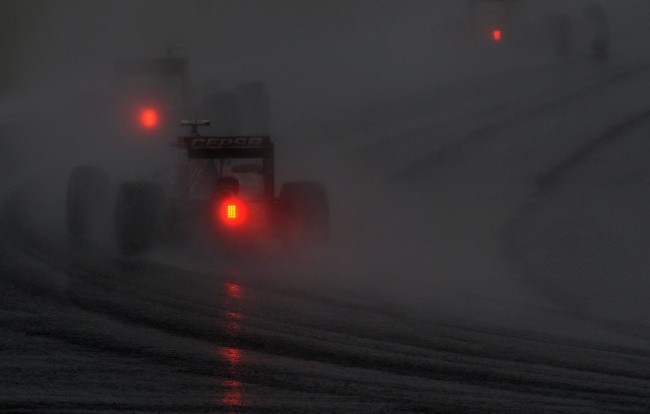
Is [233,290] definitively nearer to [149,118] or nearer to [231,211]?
[231,211]

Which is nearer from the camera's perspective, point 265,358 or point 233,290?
point 265,358

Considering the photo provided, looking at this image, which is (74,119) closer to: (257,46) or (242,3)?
(257,46)

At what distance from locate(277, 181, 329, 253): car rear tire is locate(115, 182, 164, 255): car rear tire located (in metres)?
1.32

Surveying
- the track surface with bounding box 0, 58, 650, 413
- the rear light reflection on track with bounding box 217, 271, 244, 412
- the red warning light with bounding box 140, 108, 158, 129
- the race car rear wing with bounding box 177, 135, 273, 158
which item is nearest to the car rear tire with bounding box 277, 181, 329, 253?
the race car rear wing with bounding box 177, 135, 273, 158

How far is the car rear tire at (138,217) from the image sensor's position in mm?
12742

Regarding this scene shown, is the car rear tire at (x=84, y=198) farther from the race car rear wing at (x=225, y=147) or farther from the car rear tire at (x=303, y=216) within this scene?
the car rear tire at (x=303, y=216)

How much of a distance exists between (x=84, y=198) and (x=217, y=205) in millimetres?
2619

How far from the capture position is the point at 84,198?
47.8 feet

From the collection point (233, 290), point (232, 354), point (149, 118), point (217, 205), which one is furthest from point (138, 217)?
point (232, 354)

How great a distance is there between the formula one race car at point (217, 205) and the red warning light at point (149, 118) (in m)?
2.52

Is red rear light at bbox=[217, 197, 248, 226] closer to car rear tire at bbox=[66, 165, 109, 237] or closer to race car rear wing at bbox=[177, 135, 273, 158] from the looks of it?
race car rear wing at bbox=[177, 135, 273, 158]

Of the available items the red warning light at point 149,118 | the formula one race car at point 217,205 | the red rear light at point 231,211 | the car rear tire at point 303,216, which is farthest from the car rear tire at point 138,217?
the red warning light at point 149,118

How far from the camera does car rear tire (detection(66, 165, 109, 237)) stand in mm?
14414

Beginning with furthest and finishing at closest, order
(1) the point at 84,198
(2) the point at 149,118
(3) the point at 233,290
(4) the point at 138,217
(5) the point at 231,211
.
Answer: (2) the point at 149,118 → (1) the point at 84,198 → (4) the point at 138,217 → (5) the point at 231,211 → (3) the point at 233,290
